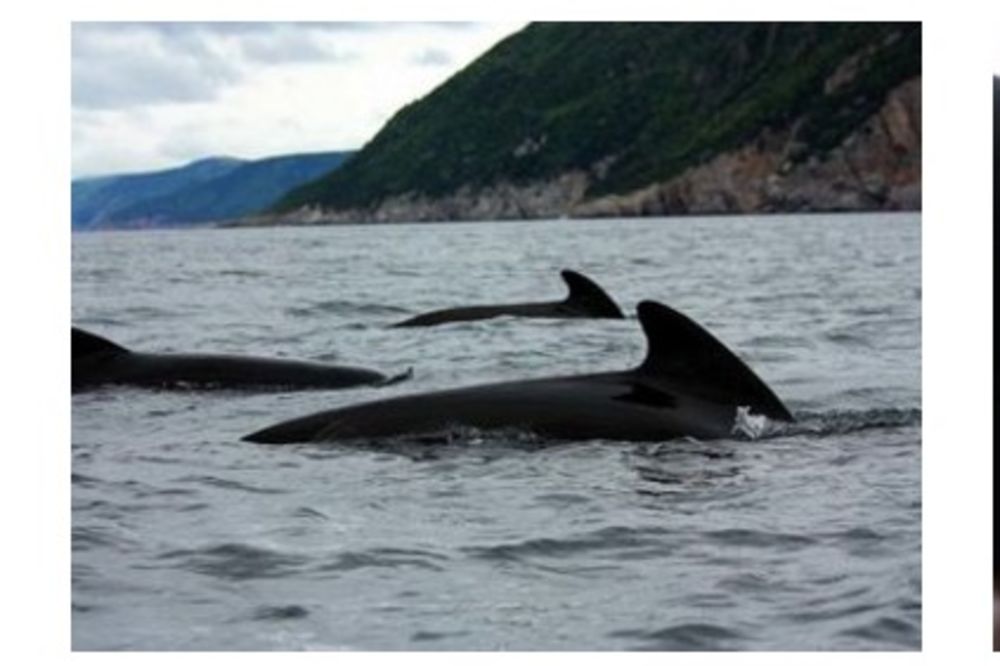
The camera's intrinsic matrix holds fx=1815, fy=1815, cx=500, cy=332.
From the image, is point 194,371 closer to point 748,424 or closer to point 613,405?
point 613,405

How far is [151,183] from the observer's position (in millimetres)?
12422

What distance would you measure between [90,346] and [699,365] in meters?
6.48

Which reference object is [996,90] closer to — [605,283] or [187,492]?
[187,492]

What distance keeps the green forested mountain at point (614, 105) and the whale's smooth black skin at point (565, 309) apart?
239 cm

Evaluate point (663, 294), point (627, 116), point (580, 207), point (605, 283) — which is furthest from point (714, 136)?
point (663, 294)

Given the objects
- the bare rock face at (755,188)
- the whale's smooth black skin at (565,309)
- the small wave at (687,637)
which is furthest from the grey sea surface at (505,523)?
the bare rock face at (755,188)

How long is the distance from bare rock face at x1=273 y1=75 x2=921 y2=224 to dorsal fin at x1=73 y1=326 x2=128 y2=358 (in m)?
18.6

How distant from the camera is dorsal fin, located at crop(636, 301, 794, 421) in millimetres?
12070

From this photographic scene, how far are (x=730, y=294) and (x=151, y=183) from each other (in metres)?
18.7

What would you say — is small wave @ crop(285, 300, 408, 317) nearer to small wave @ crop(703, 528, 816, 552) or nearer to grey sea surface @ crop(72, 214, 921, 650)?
grey sea surface @ crop(72, 214, 921, 650)

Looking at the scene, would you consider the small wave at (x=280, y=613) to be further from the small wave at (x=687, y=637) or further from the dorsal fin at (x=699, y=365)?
the dorsal fin at (x=699, y=365)

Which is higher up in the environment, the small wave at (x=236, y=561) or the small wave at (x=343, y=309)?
the small wave at (x=343, y=309)

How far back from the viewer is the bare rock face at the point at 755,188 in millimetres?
42062
